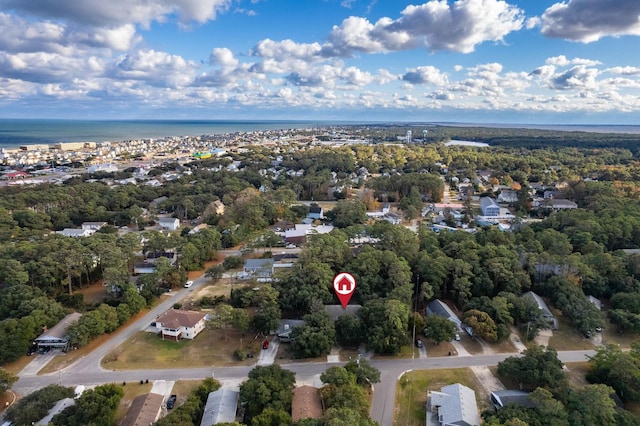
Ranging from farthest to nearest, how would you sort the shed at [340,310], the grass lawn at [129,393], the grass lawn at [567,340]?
the shed at [340,310], the grass lawn at [567,340], the grass lawn at [129,393]

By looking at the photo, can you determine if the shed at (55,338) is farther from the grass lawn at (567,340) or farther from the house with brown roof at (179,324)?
the grass lawn at (567,340)

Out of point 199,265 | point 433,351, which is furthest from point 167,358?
point 433,351

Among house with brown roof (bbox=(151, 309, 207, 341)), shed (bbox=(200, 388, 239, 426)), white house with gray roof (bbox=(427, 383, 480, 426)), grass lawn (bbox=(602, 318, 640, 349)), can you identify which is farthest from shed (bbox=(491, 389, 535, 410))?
house with brown roof (bbox=(151, 309, 207, 341))

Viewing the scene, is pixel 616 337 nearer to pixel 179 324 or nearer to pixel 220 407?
pixel 220 407

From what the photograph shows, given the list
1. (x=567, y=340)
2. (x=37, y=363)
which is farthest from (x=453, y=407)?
(x=37, y=363)

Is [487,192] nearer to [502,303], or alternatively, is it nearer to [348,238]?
[348,238]

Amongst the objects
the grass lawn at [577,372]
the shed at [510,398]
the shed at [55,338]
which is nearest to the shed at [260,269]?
the shed at [55,338]

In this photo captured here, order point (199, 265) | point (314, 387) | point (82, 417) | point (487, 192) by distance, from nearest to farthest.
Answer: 1. point (82, 417)
2. point (314, 387)
3. point (199, 265)
4. point (487, 192)
